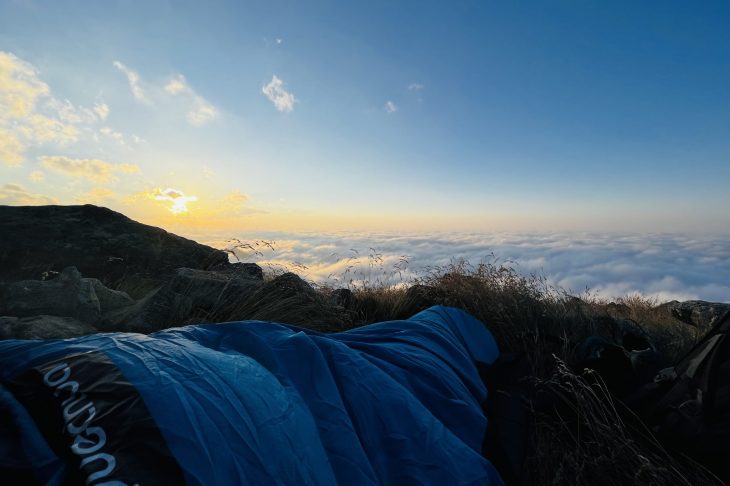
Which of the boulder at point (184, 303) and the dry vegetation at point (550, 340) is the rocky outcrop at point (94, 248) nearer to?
the boulder at point (184, 303)

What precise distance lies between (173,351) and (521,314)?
4.15 meters

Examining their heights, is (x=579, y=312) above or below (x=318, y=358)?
below

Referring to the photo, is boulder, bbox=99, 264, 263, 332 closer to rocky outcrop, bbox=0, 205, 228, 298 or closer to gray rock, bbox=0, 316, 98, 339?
gray rock, bbox=0, 316, 98, 339

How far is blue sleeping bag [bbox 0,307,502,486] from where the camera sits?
0.98 metres

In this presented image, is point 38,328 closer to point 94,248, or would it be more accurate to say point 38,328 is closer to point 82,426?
point 82,426

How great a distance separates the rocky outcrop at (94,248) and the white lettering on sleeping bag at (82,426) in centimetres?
474

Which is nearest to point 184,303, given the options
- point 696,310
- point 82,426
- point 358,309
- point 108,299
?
point 108,299

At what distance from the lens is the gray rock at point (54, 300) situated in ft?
11.2

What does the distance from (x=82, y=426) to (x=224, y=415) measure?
1.18 ft

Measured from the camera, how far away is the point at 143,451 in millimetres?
971

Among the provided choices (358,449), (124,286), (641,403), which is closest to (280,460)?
(358,449)

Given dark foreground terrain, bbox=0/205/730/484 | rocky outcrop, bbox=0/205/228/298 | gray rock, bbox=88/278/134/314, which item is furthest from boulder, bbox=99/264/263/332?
rocky outcrop, bbox=0/205/228/298

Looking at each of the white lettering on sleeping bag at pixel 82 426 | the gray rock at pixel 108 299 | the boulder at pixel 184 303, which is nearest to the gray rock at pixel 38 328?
the boulder at pixel 184 303

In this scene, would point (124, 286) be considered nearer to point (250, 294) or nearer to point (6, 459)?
point (250, 294)
